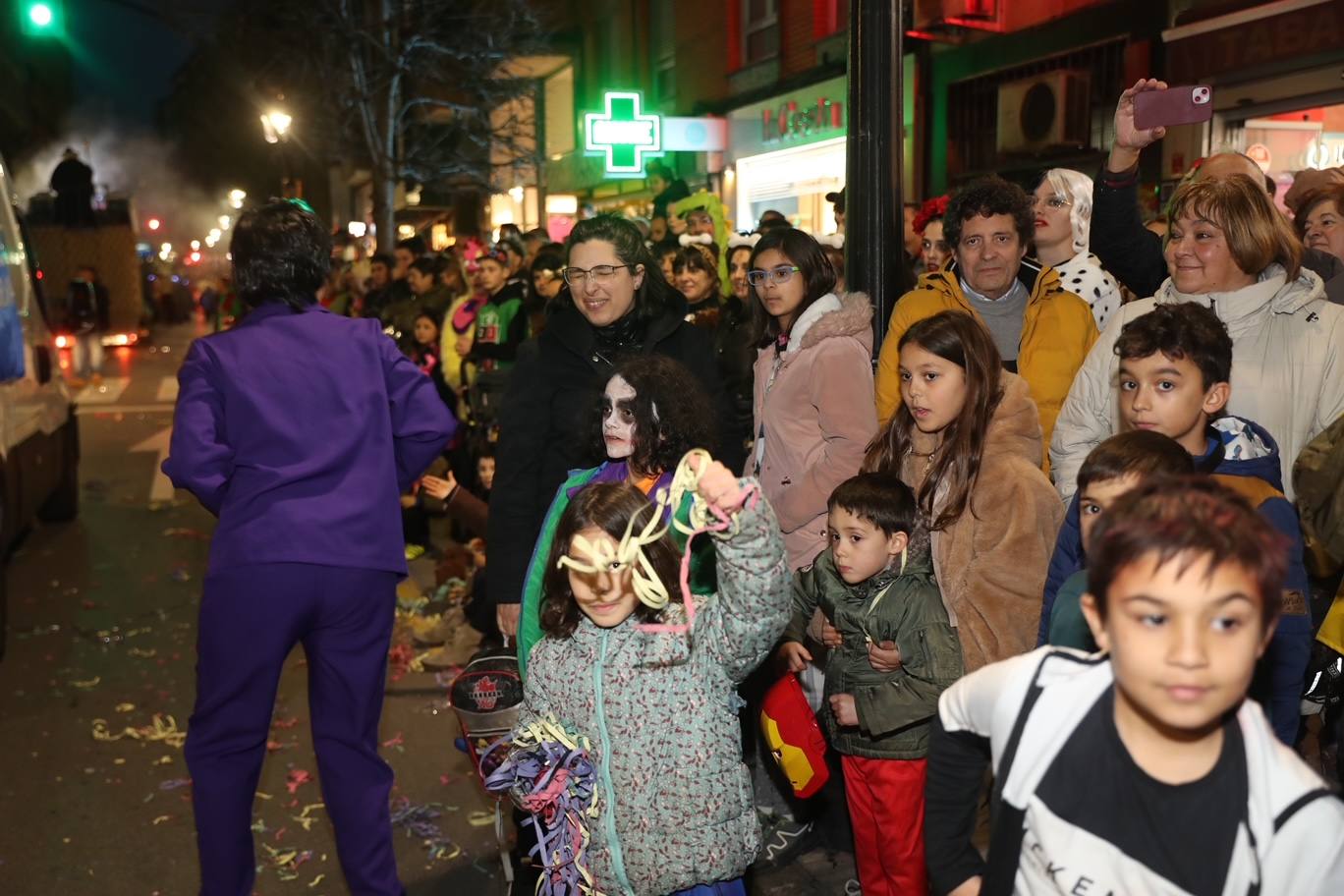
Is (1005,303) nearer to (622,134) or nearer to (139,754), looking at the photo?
(139,754)

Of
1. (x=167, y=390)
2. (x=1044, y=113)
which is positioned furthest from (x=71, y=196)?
(x=1044, y=113)

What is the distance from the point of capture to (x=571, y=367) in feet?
13.4

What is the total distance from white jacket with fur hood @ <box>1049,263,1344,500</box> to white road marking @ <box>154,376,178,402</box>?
62.0 ft

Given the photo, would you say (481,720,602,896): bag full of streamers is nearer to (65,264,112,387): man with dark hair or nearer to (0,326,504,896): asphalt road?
(0,326,504,896): asphalt road

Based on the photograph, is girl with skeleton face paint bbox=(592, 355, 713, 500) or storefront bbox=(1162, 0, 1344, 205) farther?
storefront bbox=(1162, 0, 1344, 205)

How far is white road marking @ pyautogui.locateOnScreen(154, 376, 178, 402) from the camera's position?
67.2 feet

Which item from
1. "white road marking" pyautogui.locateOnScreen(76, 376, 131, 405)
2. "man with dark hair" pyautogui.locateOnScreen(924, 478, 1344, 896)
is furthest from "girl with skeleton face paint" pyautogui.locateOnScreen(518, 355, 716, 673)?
"white road marking" pyautogui.locateOnScreen(76, 376, 131, 405)

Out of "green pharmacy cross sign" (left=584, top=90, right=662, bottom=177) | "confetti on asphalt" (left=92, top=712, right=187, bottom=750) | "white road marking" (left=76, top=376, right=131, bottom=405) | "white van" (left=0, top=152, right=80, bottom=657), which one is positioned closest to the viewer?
"confetti on asphalt" (left=92, top=712, right=187, bottom=750)

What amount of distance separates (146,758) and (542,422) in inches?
118

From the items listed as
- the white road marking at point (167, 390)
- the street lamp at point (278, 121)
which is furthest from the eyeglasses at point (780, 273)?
the street lamp at point (278, 121)

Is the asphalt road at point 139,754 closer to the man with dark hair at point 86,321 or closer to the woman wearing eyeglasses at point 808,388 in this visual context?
the woman wearing eyeglasses at point 808,388

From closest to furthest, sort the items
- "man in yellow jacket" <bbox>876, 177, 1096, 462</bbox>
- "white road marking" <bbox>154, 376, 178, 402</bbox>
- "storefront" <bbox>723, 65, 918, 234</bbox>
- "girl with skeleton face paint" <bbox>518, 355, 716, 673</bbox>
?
"girl with skeleton face paint" <bbox>518, 355, 716, 673</bbox> → "man in yellow jacket" <bbox>876, 177, 1096, 462</bbox> → "storefront" <bbox>723, 65, 918, 234</bbox> → "white road marking" <bbox>154, 376, 178, 402</bbox>

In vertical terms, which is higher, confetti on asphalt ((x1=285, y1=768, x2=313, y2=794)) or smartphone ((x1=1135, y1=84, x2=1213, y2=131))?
smartphone ((x1=1135, y1=84, x2=1213, y2=131))

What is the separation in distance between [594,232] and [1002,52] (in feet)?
34.6
